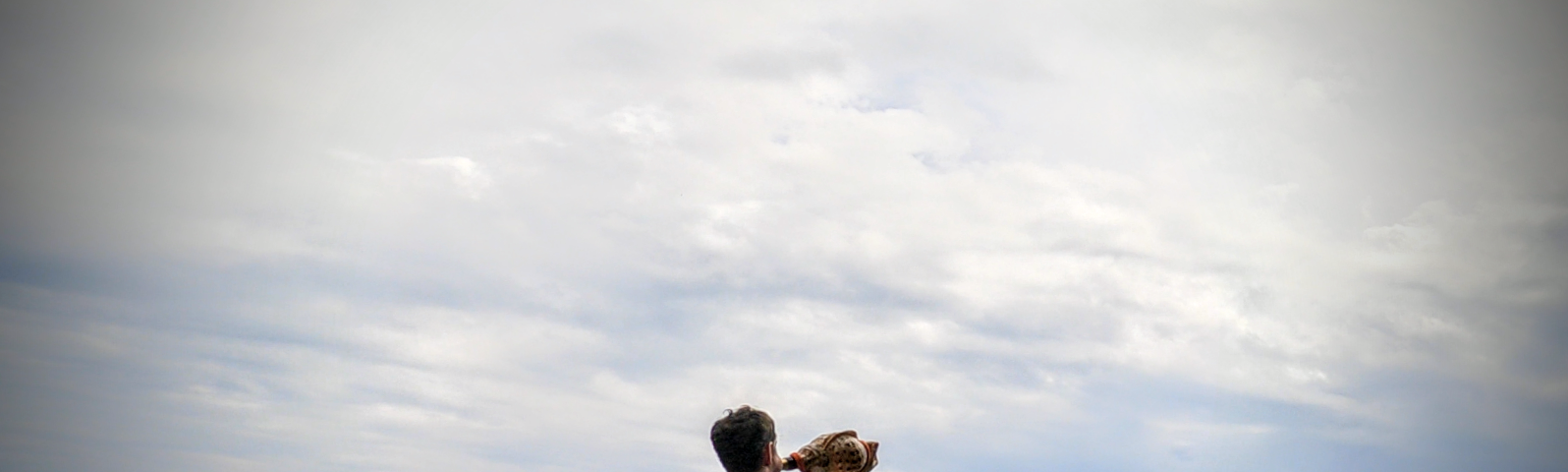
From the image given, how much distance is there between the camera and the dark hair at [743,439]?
28.5 ft

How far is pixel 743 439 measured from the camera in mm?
8703

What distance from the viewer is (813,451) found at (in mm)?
9344

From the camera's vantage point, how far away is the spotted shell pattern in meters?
9.19

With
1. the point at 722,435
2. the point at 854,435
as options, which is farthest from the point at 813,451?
the point at 722,435

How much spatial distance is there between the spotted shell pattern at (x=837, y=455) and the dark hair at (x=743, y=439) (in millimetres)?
585

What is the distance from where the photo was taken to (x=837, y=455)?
9203 millimetres

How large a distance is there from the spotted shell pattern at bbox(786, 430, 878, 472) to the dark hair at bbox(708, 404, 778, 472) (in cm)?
58

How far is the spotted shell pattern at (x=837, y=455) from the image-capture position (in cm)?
919

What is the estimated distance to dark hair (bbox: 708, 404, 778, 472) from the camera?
8695 millimetres

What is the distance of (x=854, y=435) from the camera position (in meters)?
9.35

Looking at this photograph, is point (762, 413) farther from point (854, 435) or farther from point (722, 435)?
point (854, 435)

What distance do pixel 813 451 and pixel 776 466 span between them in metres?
0.62

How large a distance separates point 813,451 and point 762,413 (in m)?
0.80

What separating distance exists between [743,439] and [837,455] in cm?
107
